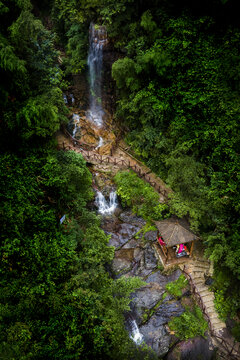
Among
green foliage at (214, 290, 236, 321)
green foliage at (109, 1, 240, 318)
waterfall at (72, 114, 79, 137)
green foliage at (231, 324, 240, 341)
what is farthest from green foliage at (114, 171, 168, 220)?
green foliage at (231, 324, 240, 341)

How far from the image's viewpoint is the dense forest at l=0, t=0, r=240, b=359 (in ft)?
30.6

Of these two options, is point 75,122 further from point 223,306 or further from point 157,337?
point 223,306

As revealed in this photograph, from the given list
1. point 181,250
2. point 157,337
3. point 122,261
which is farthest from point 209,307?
point 122,261

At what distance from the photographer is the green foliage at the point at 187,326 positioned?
11977 millimetres

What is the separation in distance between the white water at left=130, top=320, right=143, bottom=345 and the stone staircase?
3.85 meters

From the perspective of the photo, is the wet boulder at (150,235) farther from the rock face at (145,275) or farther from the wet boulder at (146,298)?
the wet boulder at (146,298)

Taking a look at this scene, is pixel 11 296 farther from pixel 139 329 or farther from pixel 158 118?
pixel 158 118

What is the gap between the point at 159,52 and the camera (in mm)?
A: 15727

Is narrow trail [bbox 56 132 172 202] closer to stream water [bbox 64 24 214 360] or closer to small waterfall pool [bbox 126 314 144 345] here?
stream water [bbox 64 24 214 360]

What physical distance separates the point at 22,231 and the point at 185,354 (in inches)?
397

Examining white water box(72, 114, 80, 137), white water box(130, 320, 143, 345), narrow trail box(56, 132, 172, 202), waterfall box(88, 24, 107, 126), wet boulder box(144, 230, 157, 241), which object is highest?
waterfall box(88, 24, 107, 126)

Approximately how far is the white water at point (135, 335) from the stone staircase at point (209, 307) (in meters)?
3.85

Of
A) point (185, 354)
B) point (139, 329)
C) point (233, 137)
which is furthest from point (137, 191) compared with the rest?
point (185, 354)

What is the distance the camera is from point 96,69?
848 inches
